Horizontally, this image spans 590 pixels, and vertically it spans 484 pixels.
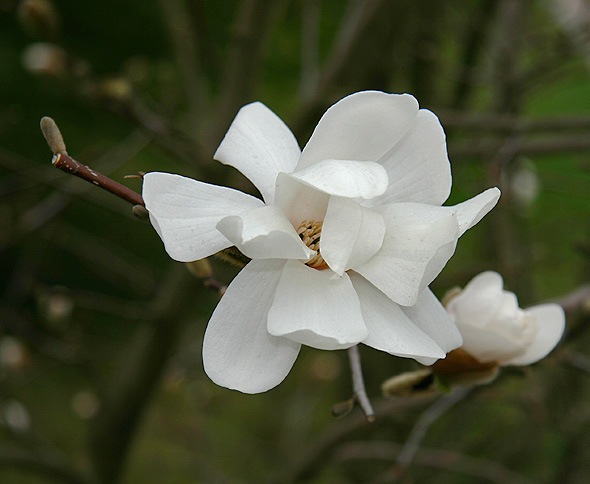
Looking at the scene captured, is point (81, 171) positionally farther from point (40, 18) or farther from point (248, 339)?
point (40, 18)

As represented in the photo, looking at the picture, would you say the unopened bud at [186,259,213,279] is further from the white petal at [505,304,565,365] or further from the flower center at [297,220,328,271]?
the white petal at [505,304,565,365]

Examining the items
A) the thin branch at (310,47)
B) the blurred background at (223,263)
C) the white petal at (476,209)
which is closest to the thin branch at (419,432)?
the blurred background at (223,263)

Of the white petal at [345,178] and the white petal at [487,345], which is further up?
the white petal at [345,178]

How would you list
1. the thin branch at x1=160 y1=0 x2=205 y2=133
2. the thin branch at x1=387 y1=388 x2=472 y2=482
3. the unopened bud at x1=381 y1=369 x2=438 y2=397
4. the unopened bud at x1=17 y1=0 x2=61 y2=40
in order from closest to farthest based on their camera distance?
the unopened bud at x1=381 y1=369 x2=438 y2=397 → the thin branch at x1=387 y1=388 x2=472 y2=482 → the unopened bud at x1=17 y1=0 x2=61 y2=40 → the thin branch at x1=160 y1=0 x2=205 y2=133

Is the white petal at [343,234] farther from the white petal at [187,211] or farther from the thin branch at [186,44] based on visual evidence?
the thin branch at [186,44]

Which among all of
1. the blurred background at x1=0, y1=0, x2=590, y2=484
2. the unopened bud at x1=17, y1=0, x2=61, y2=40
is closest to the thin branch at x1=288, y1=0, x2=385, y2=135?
the blurred background at x1=0, y1=0, x2=590, y2=484

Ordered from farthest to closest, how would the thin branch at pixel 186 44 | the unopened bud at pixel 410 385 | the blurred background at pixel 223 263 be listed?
the thin branch at pixel 186 44 → the blurred background at pixel 223 263 → the unopened bud at pixel 410 385

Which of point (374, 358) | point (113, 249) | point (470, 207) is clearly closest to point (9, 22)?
point (113, 249)
